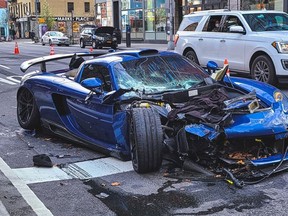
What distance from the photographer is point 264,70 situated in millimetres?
10469

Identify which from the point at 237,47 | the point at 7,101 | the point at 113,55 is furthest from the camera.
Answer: the point at 237,47

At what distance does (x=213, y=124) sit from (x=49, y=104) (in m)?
2.87

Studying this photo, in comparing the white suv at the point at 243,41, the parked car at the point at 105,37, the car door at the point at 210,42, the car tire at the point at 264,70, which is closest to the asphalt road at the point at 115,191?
the car tire at the point at 264,70

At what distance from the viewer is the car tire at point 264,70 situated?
33.5ft

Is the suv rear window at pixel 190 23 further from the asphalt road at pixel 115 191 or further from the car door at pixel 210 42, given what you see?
the asphalt road at pixel 115 191

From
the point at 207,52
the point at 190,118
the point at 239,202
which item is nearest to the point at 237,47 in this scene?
the point at 207,52

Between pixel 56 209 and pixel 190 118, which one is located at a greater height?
pixel 190 118

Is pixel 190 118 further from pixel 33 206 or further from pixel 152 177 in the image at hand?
pixel 33 206

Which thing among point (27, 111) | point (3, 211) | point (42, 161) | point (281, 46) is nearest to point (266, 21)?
point (281, 46)

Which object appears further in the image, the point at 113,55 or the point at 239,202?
the point at 113,55

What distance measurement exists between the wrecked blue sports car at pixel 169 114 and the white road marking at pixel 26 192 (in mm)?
1061

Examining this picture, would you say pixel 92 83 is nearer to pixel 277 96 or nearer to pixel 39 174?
pixel 39 174

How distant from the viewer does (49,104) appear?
646cm

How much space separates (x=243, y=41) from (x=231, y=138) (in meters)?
7.08
